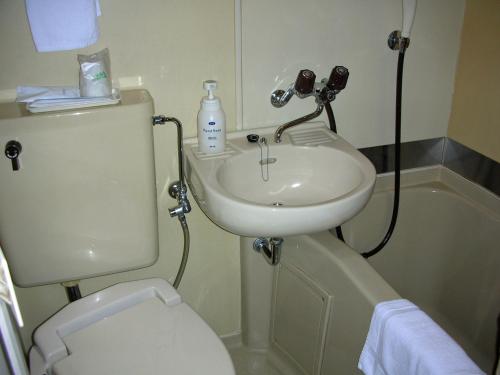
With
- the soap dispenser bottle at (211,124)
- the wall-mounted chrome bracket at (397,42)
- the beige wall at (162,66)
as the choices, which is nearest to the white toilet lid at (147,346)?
the beige wall at (162,66)

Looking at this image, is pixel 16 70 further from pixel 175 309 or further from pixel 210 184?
pixel 175 309

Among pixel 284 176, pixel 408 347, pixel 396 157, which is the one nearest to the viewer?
pixel 408 347

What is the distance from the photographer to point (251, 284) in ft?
5.07

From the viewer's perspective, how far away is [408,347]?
960 millimetres

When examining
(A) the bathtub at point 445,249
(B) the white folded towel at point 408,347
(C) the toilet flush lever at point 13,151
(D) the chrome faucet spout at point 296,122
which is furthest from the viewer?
(A) the bathtub at point 445,249

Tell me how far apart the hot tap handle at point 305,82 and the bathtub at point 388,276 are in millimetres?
390

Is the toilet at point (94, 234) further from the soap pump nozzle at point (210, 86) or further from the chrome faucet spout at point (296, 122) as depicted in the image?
the chrome faucet spout at point (296, 122)

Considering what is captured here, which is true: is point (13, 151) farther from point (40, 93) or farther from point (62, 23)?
point (62, 23)

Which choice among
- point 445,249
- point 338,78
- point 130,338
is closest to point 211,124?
point 338,78

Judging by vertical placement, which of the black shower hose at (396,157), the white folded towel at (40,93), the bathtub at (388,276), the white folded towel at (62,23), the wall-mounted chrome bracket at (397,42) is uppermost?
the white folded towel at (62,23)

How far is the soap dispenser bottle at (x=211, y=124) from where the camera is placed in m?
1.19

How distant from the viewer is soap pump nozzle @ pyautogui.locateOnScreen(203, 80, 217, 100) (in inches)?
46.1

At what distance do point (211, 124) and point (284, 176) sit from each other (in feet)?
0.86

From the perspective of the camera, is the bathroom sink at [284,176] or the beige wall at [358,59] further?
the beige wall at [358,59]
